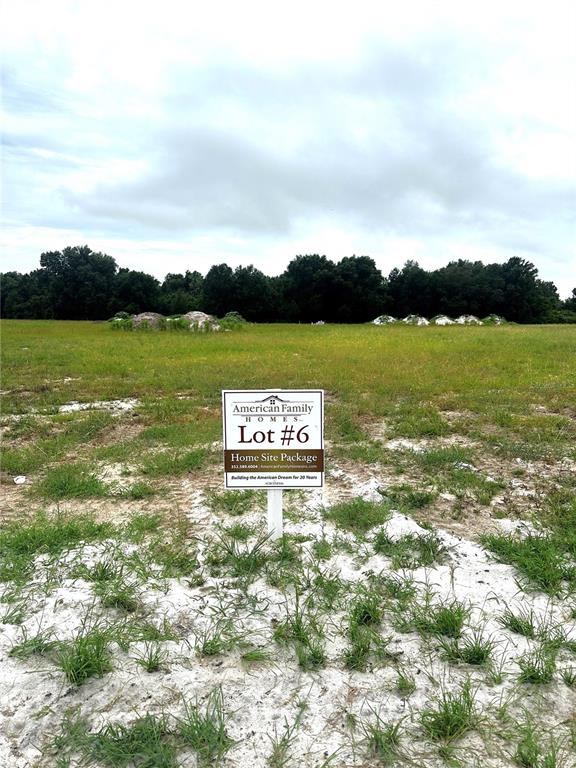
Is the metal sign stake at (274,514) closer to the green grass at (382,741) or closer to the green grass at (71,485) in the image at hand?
the green grass at (382,741)

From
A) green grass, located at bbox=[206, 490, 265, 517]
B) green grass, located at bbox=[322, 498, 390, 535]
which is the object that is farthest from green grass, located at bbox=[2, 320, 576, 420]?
green grass, located at bbox=[206, 490, 265, 517]

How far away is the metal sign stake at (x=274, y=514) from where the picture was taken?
3582 millimetres

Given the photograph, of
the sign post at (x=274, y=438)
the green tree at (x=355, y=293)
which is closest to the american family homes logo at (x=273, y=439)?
the sign post at (x=274, y=438)

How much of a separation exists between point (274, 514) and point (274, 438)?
2.04ft

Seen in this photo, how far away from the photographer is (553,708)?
2.23 meters

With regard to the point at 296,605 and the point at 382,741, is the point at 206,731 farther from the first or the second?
the point at 296,605

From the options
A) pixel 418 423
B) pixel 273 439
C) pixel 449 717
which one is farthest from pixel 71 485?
pixel 418 423

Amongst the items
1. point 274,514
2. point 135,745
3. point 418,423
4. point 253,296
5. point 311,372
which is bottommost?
point 135,745

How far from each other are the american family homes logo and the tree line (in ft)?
168

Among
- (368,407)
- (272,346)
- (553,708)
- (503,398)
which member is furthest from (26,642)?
(272,346)

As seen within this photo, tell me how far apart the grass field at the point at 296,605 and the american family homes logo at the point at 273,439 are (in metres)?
0.59

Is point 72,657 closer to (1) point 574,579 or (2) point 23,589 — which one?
(2) point 23,589

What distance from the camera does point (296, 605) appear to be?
2.94m

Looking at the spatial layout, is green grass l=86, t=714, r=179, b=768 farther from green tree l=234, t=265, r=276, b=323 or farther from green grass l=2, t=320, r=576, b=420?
green tree l=234, t=265, r=276, b=323
